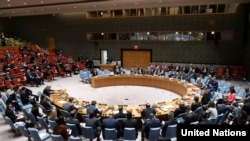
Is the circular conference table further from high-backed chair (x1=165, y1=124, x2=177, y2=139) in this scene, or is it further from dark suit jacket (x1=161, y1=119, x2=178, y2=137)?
high-backed chair (x1=165, y1=124, x2=177, y2=139)

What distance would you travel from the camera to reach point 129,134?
7.06 m

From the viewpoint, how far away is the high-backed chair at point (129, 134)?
6997mm

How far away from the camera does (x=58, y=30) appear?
1001 inches

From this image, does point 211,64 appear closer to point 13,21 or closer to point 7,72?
point 7,72

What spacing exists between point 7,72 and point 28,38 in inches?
507

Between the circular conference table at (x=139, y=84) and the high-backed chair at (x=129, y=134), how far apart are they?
1149 millimetres

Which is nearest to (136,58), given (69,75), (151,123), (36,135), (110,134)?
(69,75)

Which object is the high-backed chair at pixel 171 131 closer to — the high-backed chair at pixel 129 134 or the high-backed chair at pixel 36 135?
the high-backed chair at pixel 129 134

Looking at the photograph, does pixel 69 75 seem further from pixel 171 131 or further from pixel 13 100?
pixel 171 131

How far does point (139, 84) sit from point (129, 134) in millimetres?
9495

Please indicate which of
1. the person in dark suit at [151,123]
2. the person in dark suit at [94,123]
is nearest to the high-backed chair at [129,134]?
the person in dark suit at [151,123]

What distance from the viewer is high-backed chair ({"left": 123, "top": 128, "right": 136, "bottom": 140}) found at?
23.0 feet

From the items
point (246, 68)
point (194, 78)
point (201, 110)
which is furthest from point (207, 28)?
point (201, 110)

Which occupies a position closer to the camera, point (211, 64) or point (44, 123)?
point (44, 123)
